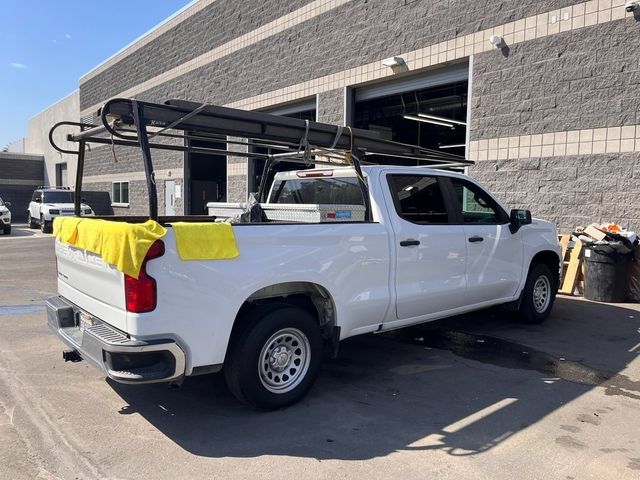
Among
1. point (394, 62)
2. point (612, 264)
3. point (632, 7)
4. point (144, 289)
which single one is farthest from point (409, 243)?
point (394, 62)

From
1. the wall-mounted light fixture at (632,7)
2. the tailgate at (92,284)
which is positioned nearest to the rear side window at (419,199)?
the tailgate at (92,284)

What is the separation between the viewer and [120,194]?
92.1ft

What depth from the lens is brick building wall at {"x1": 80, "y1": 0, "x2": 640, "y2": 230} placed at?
9250 mm


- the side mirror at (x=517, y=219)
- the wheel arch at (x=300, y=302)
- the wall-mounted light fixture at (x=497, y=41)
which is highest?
the wall-mounted light fixture at (x=497, y=41)

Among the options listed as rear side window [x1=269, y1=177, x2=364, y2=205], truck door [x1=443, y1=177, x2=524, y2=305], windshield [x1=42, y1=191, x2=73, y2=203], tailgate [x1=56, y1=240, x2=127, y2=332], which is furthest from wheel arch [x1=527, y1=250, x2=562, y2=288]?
windshield [x1=42, y1=191, x2=73, y2=203]

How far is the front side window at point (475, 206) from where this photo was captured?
6004mm

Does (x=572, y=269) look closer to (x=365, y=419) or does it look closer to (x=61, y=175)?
(x=365, y=419)

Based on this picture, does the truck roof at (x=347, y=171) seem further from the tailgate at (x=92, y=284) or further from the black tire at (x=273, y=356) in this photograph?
the tailgate at (x=92, y=284)

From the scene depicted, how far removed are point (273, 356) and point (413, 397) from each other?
4.34 ft

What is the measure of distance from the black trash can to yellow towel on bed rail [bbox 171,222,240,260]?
7.26 metres

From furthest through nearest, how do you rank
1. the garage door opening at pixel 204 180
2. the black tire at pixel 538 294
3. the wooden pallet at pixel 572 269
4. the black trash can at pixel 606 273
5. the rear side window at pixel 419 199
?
the garage door opening at pixel 204 180 < the wooden pallet at pixel 572 269 < the black trash can at pixel 606 273 < the black tire at pixel 538 294 < the rear side window at pixel 419 199

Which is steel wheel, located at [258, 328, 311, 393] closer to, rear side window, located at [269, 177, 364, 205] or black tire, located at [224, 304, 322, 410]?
black tire, located at [224, 304, 322, 410]

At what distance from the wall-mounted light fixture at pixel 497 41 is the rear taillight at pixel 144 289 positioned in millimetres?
9220

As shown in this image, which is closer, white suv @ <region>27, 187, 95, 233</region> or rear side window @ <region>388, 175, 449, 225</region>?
rear side window @ <region>388, 175, 449, 225</region>
